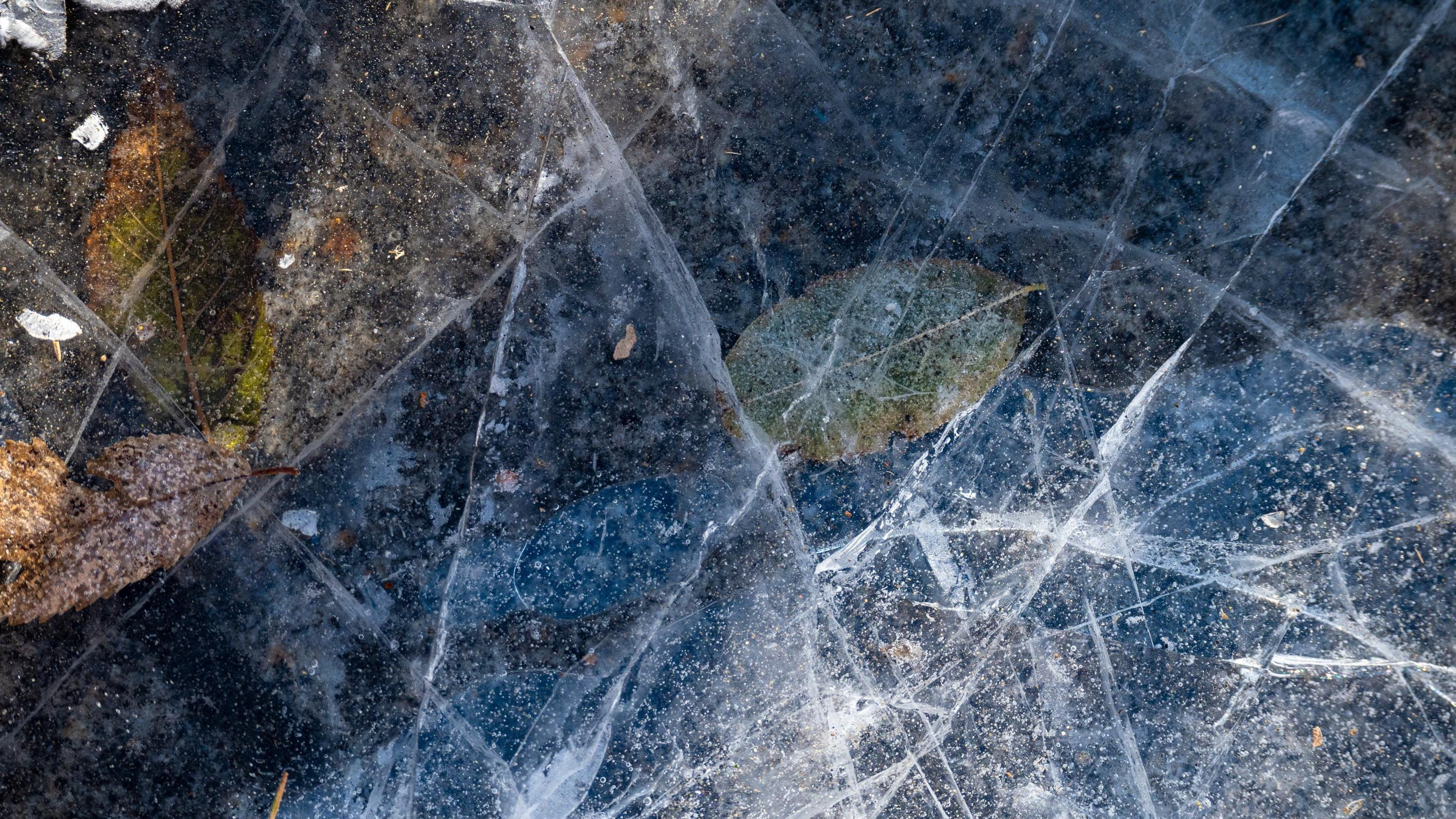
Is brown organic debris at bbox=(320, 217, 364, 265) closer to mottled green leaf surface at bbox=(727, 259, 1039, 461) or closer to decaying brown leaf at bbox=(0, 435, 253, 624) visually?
decaying brown leaf at bbox=(0, 435, 253, 624)

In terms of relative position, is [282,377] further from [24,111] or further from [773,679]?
[773,679]

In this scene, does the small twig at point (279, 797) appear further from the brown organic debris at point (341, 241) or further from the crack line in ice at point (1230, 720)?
the crack line in ice at point (1230, 720)

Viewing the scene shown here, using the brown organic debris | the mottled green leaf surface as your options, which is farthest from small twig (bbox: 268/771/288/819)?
the mottled green leaf surface

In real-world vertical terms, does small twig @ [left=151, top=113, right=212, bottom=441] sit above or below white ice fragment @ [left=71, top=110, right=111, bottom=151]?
below

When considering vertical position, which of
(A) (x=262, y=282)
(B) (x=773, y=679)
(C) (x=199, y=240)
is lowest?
(B) (x=773, y=679)

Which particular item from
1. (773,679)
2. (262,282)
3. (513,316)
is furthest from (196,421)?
(773,679)

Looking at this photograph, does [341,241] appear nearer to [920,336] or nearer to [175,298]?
[175,298]

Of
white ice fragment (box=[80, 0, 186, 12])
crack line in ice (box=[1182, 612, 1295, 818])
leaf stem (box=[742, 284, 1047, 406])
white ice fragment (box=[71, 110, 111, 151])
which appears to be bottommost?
crack line in ice (box=[1182, 612, 1295, 818])
